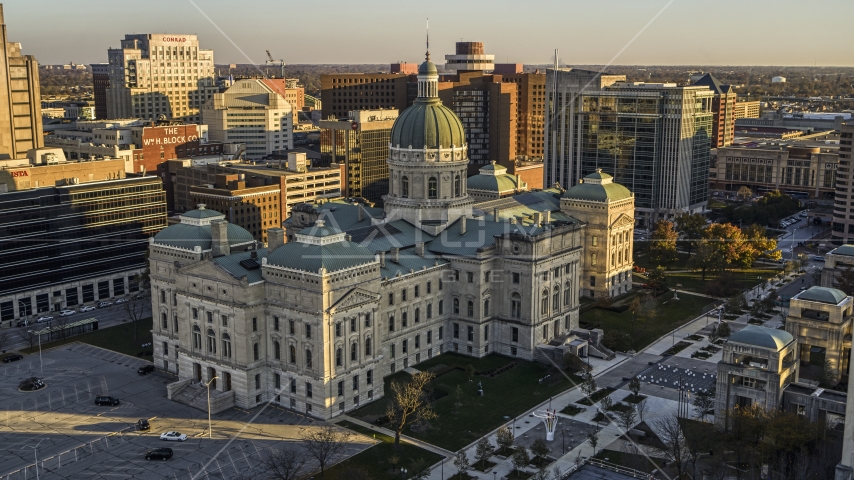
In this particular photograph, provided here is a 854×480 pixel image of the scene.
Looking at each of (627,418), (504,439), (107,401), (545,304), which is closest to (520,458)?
(504,439)

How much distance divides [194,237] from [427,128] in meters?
41.0

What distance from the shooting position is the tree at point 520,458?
97.9 metres

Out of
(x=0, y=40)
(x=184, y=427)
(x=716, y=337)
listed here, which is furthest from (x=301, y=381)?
(x=0, y=40)

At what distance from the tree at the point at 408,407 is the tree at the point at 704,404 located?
33.1 m

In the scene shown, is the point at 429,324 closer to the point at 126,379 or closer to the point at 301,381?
the point at 301,381

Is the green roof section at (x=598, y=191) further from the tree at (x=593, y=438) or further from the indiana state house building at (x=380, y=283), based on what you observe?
the tree at (x=593, y=438)

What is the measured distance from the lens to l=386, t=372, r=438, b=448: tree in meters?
108

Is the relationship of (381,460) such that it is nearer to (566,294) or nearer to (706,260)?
(566,294)

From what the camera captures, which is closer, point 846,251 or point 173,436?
point 173,436

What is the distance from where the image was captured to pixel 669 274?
190 metres

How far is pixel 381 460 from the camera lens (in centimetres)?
10356

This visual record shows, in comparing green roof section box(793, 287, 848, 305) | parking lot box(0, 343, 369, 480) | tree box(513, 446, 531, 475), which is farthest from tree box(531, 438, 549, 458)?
green roof section box(793, 287, 848, 305)

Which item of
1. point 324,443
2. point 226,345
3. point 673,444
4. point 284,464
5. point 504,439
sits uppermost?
point 226,345

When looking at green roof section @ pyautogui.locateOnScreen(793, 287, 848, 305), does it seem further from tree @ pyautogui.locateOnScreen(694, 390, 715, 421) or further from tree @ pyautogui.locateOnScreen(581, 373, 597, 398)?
tree @ pyautogui.locateOnScreen(581, 373, 597, 398)
